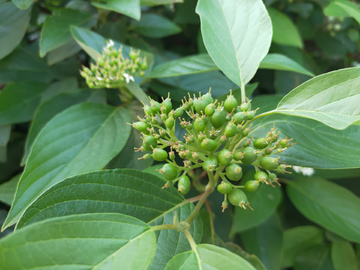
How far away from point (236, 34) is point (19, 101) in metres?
0.98

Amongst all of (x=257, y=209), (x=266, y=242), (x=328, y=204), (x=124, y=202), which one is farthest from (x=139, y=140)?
(x=328, y=204)

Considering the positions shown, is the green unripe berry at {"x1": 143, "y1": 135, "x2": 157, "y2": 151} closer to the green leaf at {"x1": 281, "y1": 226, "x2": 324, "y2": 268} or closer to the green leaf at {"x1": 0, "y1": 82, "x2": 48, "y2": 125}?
the green leaf at {"x1": 0, "y1": 82, "x2": 48, "y2": 125}

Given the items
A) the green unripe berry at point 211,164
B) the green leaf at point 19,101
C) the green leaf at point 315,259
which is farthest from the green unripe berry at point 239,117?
the green leaf at point 315,259

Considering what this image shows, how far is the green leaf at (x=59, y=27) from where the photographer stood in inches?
40.4

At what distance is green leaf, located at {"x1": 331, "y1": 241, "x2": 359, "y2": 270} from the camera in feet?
4.17

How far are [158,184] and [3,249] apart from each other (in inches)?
14.6

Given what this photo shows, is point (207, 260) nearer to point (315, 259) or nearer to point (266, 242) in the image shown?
point (266, 242)

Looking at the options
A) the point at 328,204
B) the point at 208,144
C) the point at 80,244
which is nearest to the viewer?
the point at 80,244

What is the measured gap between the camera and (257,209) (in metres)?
1.15

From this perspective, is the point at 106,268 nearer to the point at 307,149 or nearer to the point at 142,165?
the point at 142,165

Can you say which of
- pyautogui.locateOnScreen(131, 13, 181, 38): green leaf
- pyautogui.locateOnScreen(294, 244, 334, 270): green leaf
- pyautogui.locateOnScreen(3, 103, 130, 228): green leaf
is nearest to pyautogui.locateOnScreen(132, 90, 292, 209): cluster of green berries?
pyautogui.locateOnScreen(3, 103, 130, 228): green leaf

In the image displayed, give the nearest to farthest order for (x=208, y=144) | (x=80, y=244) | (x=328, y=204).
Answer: (x=80, y=244) → (x=208, y=144) → (x=328, y=204)

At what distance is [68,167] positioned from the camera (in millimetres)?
819

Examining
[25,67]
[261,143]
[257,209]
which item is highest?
[25,67]
